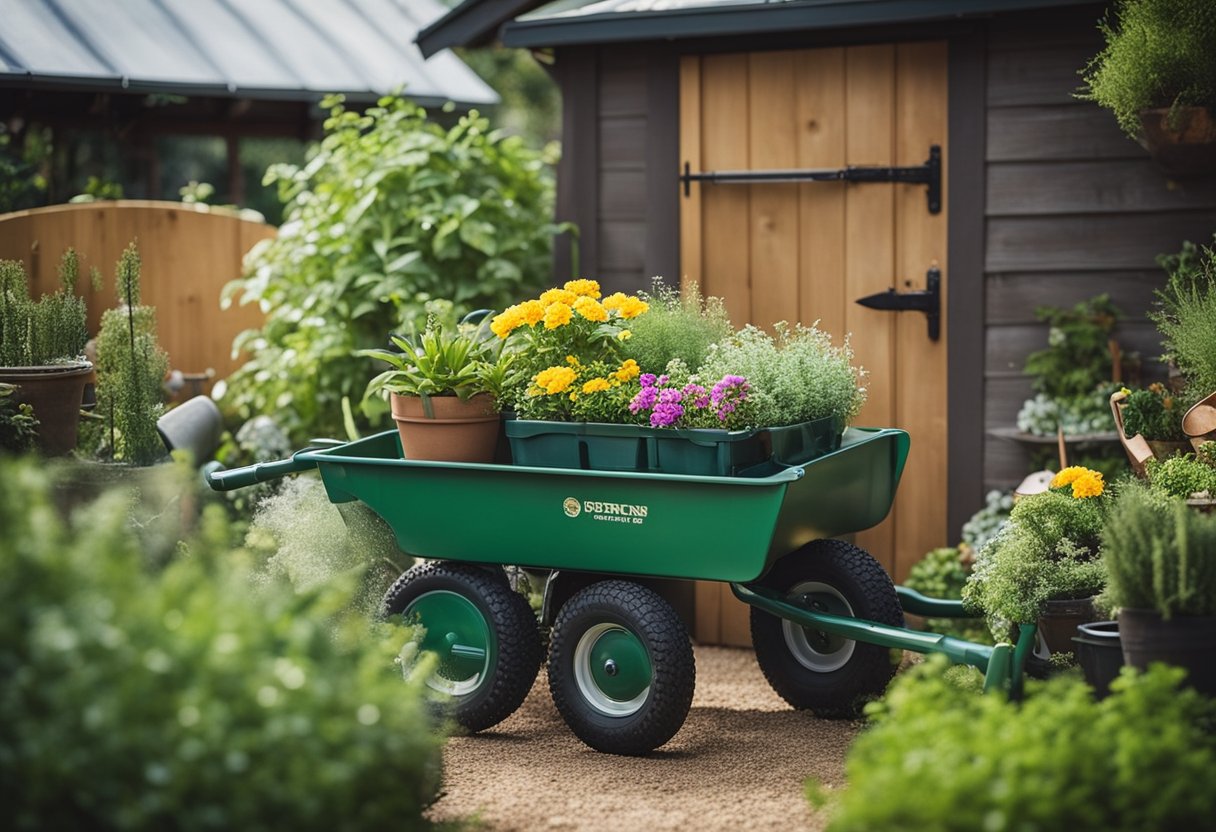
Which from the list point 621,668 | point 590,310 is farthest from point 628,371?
point 621,668

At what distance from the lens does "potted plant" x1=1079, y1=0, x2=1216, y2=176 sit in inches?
187

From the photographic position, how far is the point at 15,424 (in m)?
4.84

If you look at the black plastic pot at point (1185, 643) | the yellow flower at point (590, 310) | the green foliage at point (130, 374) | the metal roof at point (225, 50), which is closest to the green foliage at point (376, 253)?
the green foliage at point (130, 374)

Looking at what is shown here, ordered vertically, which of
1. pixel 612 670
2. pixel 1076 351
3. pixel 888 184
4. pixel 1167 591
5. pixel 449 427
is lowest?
pixel 612 670

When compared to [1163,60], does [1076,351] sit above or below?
below

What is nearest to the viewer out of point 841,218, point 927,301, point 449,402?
point 449,402

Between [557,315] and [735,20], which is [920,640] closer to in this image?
[557,315]

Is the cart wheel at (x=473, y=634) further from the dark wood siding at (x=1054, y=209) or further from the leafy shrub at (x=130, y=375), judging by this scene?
the dark wood siding at (x=1054, y=209)

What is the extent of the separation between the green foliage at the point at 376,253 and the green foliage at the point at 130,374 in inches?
38.9

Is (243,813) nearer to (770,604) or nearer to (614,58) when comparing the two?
(770,604)

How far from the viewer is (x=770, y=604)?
442cm

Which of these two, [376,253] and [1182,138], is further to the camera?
[376,253]

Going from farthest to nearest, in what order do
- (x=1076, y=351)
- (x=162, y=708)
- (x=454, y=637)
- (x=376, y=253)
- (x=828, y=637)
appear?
(x=376, y=253)
(x=1076, y=351)
(x=828, y=637)
(x=454, y=637)
(x=162, y=708)

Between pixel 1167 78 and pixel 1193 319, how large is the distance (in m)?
0.82
